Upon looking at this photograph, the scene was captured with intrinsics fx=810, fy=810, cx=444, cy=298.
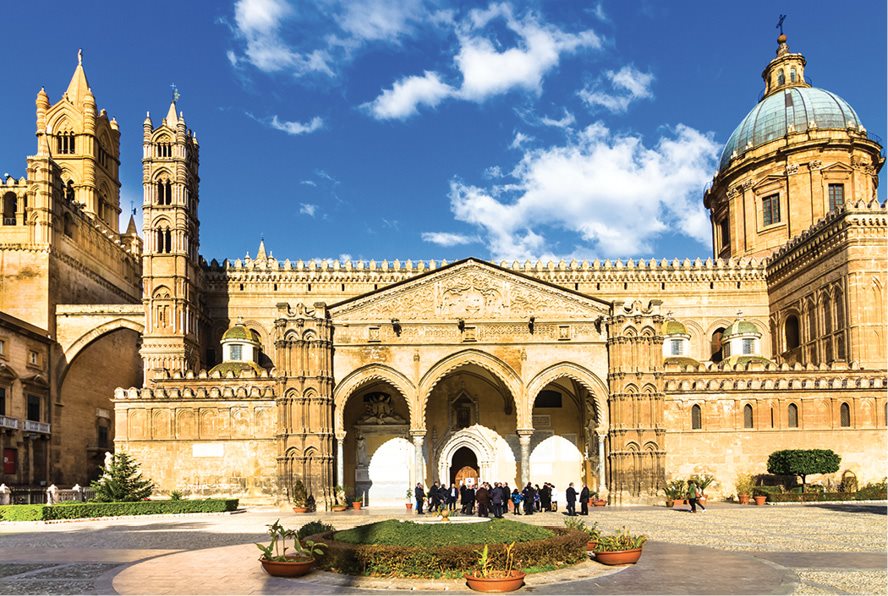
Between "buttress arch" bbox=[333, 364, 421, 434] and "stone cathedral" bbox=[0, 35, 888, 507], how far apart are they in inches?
4.6

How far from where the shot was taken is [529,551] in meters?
16.2

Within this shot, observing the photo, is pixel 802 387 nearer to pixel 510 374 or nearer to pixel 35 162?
pixel 510 374

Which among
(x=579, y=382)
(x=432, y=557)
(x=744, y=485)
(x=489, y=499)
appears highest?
(x=579, y=382)

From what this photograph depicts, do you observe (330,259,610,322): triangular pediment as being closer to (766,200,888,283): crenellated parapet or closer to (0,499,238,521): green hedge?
(0,499,238,521): green hedge

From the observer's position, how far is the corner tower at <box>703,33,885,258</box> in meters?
59.6

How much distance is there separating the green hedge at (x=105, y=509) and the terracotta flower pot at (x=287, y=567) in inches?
754

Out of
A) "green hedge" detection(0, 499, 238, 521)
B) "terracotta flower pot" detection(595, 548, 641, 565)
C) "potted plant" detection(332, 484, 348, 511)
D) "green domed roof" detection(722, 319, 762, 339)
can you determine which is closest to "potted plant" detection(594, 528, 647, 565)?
"terracotta flower pot" detection(595, 548, 641, 565)

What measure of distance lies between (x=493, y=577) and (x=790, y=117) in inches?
2269

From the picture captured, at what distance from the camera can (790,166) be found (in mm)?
60781

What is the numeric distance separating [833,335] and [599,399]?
1775cm

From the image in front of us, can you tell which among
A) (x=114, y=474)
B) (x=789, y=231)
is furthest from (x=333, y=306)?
(x=789, y=231)

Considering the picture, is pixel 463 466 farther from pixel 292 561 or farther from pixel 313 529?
pixel 292 561

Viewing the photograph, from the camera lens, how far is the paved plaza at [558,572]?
14.9 meters

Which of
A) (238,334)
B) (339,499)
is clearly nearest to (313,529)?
(339,499)
